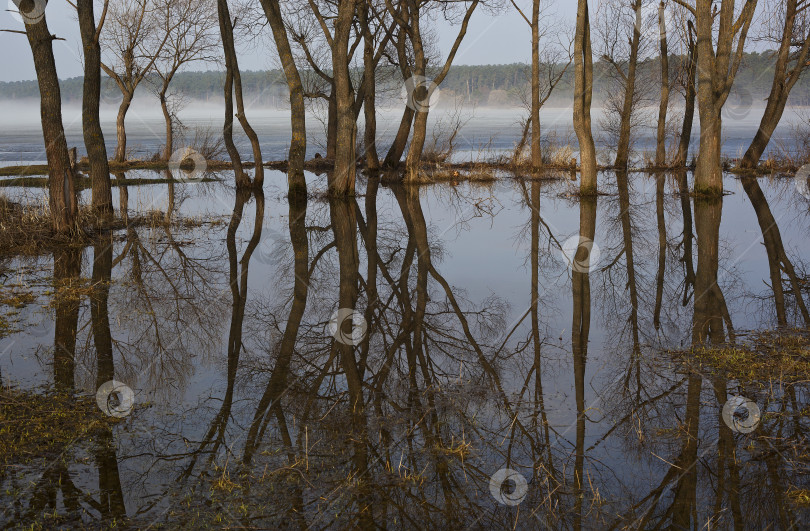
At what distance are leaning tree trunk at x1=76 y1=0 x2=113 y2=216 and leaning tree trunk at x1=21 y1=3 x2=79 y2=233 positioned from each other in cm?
172

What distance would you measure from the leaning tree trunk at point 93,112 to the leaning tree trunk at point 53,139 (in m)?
1.72

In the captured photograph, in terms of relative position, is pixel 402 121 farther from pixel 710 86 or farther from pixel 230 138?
pixel 710 86

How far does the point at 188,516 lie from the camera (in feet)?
13.0

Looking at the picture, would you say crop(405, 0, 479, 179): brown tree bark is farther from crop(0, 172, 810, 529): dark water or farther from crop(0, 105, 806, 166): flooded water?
crop(0, 172, 810, 529): dark water

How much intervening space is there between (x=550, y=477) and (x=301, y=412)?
6.18 feet

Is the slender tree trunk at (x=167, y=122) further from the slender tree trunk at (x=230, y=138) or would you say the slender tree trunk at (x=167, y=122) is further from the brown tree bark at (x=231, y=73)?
the brown tree bark at (x=231, y=73)

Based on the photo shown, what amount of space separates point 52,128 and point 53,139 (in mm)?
235

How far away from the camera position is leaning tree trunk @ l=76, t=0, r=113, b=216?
14.6 m

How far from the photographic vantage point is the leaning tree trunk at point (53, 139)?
12.5 metres

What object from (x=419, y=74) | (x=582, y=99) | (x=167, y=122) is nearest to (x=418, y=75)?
(x=419, y=74)

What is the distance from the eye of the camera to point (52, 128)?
12.7 metres

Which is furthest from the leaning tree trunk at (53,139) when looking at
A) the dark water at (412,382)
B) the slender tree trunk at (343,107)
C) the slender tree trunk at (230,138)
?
the slender tree trunk at (230,138)

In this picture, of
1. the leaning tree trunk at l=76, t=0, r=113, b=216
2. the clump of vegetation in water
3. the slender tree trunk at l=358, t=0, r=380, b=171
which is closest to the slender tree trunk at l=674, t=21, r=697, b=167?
the slender tree trunk at l=358, t=0, r=380, b=171

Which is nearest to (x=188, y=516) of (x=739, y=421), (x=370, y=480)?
(x=370, y=480)
